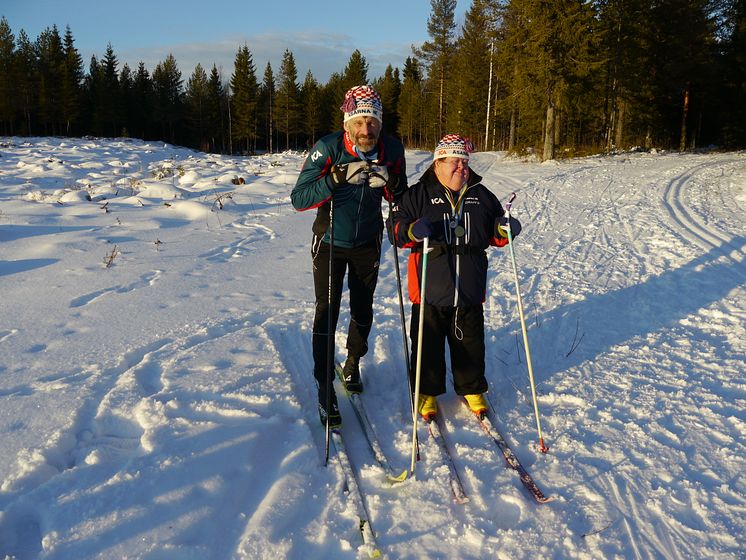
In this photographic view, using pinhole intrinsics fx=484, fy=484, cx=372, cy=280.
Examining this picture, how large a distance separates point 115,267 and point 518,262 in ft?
19.6

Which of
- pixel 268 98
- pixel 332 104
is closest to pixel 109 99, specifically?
pixel 268 98

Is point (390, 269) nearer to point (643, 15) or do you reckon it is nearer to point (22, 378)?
point (22, 378)

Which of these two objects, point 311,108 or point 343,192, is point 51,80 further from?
point 343,192

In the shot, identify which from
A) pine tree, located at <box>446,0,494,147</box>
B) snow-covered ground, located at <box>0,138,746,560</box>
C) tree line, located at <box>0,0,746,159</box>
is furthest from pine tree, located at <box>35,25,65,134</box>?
snow-covered ground, located at <box>0,138,746,560</box>

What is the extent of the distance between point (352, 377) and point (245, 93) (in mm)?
57122

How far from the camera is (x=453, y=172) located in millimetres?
3602

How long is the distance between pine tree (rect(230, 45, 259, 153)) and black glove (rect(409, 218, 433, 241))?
5651 centimetres

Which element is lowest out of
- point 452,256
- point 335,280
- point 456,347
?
point 456,347

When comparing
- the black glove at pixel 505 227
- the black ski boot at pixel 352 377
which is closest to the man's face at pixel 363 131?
the black glove at pixel 505 227

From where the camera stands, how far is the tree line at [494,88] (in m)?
22.8

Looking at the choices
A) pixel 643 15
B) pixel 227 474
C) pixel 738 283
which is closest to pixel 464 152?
pixel 227 474

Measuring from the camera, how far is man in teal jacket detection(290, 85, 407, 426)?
3.38 meters

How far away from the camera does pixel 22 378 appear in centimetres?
378

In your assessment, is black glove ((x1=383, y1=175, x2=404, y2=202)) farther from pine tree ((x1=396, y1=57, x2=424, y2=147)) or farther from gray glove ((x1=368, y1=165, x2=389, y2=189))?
pine tree ((x1=396, y1=57, x2=424, y2=147))
